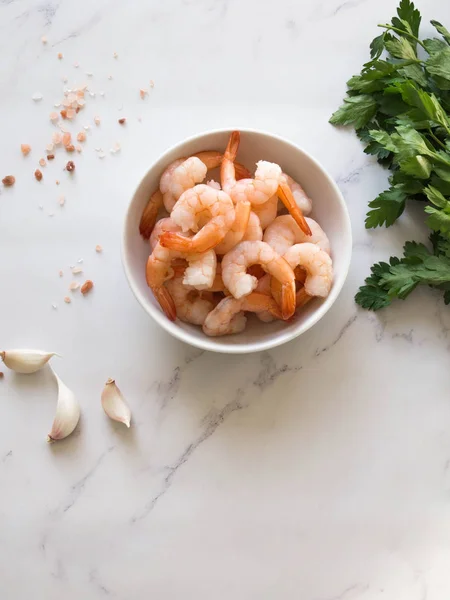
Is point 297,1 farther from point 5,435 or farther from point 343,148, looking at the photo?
point 5,435

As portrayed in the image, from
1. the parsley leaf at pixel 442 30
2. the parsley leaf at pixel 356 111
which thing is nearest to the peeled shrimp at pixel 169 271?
the parsley leaf at pixel 356 111

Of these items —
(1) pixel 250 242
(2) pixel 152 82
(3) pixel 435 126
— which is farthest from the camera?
(2) pixel 152 82

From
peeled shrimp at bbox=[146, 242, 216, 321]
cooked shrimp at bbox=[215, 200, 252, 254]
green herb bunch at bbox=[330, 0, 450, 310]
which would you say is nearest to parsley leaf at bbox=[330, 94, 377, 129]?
green herb bunch at bbox=[330, 0, 450, 310]

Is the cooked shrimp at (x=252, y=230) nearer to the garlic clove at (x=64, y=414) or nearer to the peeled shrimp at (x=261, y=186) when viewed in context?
the peeled shrimp at (x=261, y=186)

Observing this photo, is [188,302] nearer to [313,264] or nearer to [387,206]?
[313,264]

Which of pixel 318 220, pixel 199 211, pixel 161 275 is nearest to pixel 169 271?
pixel 161 275

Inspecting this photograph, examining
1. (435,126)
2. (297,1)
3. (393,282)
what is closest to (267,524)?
(393,282)

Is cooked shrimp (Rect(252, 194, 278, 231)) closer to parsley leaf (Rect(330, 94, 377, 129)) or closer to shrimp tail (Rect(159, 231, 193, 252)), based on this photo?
shrimp tail (Rect(159, 231, 193, 252))
